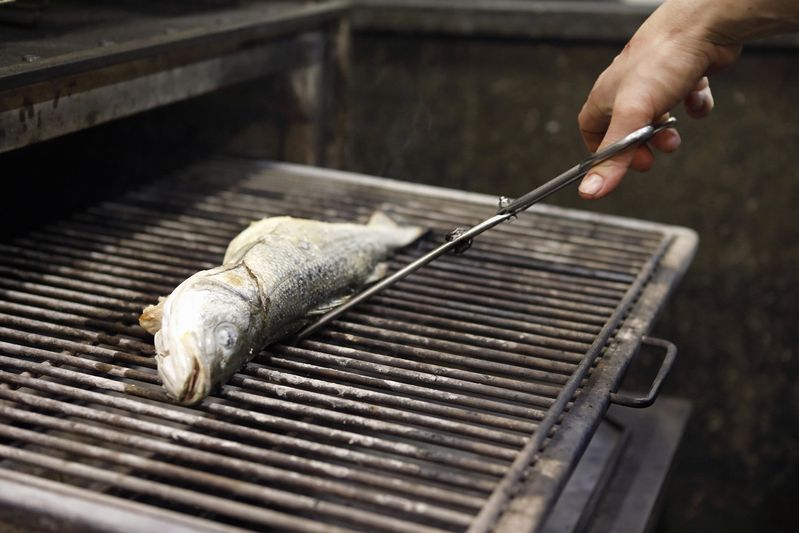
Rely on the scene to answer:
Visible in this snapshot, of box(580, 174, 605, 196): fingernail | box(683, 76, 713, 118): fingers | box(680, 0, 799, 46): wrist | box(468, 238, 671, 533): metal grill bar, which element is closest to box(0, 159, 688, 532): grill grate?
box(468, 238, 671, 533): metal grill bar

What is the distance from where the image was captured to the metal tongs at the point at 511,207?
2.41 m

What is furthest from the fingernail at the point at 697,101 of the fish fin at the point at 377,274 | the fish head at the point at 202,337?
the fish head at the point at 202,337

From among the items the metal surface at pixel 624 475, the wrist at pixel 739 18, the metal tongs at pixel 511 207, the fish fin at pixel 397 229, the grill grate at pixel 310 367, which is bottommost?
the metal surface at pixel 624 475

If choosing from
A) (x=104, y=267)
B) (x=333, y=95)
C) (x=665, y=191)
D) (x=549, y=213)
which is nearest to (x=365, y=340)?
(x=104, y=267)

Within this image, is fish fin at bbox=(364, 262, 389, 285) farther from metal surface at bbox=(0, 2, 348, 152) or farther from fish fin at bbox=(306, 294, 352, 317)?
metal surface at bbox=(0, 2, 348, 152)

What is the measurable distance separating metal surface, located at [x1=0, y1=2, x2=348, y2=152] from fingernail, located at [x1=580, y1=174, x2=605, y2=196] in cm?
154

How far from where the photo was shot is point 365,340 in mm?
2486

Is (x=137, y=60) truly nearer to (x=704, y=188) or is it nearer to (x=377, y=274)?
(x=377, y=274)

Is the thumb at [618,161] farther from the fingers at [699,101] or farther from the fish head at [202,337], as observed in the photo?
the fish head at [202,337]

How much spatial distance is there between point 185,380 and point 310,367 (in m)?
0.36

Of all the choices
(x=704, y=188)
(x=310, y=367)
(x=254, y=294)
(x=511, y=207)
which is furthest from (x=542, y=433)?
(x=704, y=188)

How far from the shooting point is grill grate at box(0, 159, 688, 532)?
1.87 metres

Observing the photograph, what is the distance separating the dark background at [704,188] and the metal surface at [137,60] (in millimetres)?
956

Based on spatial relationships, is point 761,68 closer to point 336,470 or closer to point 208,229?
point 208,229
